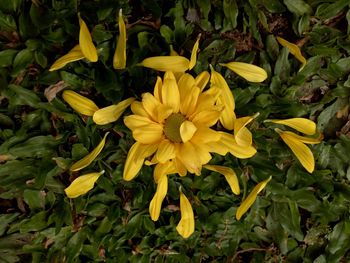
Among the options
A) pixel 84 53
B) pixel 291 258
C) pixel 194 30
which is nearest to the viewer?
pixel 84 53

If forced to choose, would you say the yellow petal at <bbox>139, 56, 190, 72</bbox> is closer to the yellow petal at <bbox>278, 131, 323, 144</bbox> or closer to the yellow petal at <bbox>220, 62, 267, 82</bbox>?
the yellow petal at <bbox>220, 62, 267, 82</bbox>

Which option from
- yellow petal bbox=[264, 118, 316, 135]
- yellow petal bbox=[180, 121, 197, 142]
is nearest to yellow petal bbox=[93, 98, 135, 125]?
yellow petal bbox=[180, 121, 197, 142]

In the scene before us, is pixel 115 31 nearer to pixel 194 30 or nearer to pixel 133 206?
pixel 194 30

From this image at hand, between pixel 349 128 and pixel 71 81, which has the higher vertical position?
pixel 71 81

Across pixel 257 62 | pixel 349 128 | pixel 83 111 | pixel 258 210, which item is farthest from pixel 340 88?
pixel 83 111

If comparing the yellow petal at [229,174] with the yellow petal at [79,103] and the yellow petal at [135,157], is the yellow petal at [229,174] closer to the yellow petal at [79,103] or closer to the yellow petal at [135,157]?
the yellow petal at [135,157]

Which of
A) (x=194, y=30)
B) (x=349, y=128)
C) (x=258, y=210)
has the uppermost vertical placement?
(x=194, y=30)

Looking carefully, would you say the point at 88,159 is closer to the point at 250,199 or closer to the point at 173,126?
the point at 173,126
